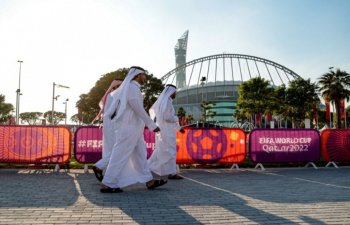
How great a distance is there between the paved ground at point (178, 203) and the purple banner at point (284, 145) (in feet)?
12.8

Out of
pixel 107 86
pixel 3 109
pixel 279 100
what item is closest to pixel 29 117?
pixel 3 109

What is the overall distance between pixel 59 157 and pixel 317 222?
318 inches

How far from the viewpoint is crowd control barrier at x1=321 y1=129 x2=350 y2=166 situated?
475 inches

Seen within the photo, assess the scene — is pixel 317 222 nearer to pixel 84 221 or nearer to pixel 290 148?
pixel 84 221

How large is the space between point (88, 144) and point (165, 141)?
3143 millimetres

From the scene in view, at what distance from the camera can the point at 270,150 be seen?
11.6 m

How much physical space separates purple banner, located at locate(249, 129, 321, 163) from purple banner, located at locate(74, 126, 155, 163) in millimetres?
4740

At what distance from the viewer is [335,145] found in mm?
12172

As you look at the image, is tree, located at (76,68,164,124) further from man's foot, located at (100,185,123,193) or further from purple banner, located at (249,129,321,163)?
man's foot, located at (100,185,123,193)

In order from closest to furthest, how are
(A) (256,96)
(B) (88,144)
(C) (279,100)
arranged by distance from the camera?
(B) (88,144) < (A) (256,96) < (C) (279,100)

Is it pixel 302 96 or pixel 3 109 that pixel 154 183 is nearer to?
pixel 302 96

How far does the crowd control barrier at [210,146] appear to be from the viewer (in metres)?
11.0

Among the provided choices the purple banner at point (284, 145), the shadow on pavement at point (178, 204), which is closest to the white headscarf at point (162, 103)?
the shadow on pavement at point (178, 204)

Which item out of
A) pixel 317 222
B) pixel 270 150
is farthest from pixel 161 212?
pixel 270 150
